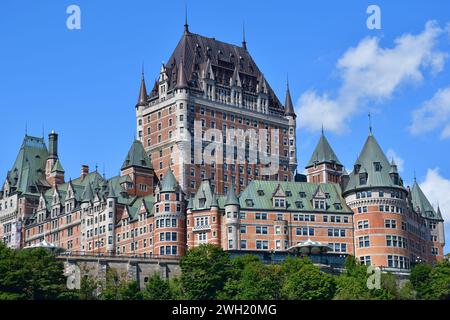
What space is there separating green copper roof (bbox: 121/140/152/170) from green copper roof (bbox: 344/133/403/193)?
123 ft

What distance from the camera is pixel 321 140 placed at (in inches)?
7687

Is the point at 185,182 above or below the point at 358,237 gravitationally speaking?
above

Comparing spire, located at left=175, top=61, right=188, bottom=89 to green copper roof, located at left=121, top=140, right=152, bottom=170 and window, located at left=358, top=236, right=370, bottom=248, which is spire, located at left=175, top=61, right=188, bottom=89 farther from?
window, located at left=358, top=236, right=370, bottom=248

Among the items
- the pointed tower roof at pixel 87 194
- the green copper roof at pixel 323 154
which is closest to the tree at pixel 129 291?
A: the pointed tower roof at pixel 87 194

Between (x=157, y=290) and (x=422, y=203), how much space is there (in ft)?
216

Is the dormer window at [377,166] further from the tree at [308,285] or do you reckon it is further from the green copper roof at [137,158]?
the green copper roof at [137,158]

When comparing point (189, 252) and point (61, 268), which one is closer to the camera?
point (61, 268)

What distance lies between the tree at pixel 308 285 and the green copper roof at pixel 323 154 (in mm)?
46040

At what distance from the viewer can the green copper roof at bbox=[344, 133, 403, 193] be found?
17262 cm

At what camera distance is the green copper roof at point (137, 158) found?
193750mm

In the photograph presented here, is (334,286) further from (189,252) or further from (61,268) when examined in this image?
(61,268)

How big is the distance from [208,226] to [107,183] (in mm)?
27425
